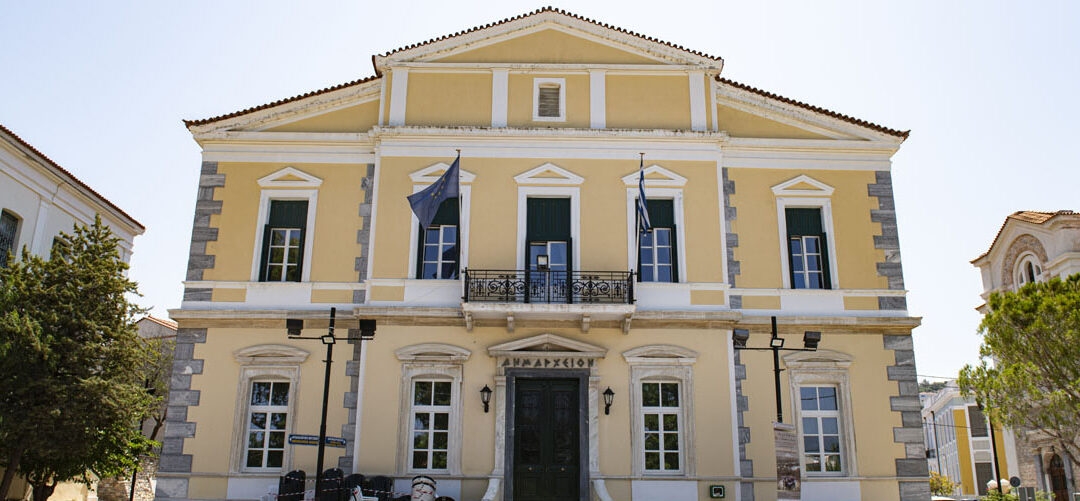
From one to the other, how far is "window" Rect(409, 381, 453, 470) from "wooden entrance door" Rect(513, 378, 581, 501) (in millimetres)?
1311

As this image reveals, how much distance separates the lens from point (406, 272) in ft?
50.9

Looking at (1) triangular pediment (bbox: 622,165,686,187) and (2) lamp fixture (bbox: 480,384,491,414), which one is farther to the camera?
(1) triangular pediment (bbox: 622,165,686,187)

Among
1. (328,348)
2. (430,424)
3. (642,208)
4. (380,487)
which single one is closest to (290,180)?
(328,348)

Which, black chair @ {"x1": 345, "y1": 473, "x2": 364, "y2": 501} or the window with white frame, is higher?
the window with white frame

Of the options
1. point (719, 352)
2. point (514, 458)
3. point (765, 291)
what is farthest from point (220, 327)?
point (765, 291)

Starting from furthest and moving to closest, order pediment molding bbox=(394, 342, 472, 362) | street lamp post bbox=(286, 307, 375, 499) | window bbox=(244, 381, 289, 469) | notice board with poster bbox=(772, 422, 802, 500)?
pediment molding bbox=(394, 342, 472, 362)
window bbox=(244, 381, 289, 469)
street lamp post bbox=(286, 307, 375, 499)
notice board with poster bbox=(772, 422, 802, 500)

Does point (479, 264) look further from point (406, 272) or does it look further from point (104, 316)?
point (104, 316)

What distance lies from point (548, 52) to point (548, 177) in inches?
114

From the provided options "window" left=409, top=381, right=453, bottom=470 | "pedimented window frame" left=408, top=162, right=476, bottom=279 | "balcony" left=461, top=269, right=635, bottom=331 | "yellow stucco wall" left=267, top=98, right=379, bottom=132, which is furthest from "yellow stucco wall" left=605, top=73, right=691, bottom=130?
"window" left=409, top=381, right=453, bottom=470

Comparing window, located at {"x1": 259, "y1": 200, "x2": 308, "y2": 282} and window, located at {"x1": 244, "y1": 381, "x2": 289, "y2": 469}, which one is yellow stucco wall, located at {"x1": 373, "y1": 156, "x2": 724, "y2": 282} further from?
window, located at {"x1": 244, "y1": 381, "x2": 289, "y2": 469}

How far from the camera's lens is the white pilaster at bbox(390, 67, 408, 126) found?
16531mm

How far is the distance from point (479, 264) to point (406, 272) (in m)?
1.42

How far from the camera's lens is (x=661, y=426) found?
48.8 feet

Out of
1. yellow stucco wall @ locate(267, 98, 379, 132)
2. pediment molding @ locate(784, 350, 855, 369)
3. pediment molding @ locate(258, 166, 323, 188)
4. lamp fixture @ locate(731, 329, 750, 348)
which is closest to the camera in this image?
lamp fixture @ locate(731, 329, 750, 348)
